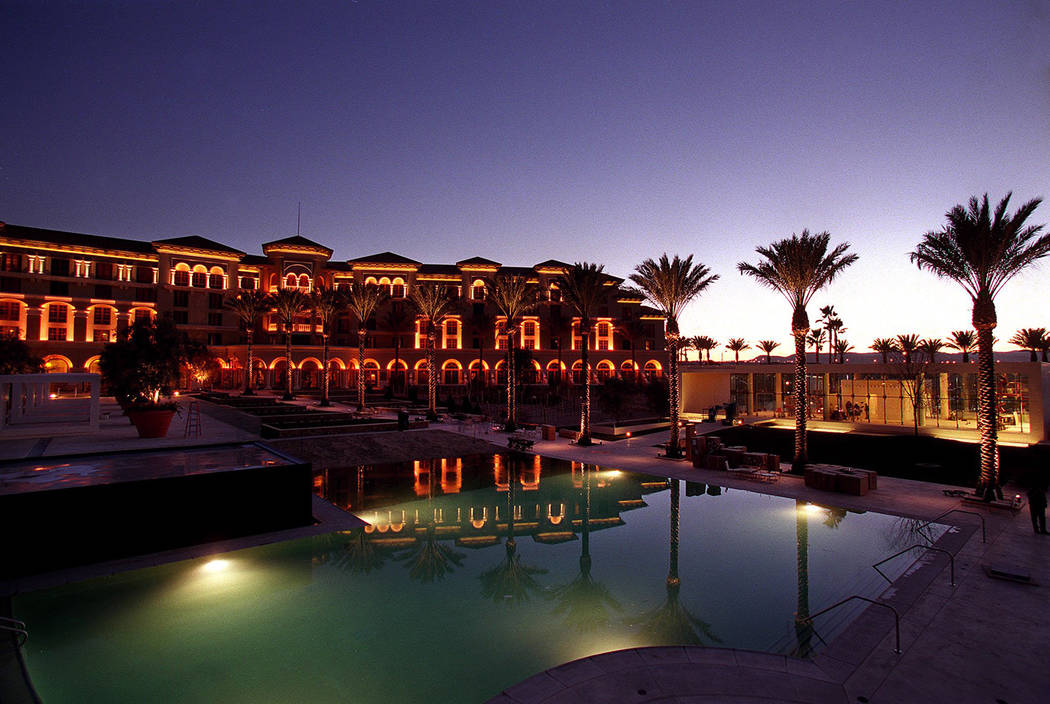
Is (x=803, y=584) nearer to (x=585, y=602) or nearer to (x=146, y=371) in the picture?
(x=585, y=602)

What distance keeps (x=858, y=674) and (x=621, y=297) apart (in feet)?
243

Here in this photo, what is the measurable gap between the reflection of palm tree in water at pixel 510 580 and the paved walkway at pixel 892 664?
2.91 metres

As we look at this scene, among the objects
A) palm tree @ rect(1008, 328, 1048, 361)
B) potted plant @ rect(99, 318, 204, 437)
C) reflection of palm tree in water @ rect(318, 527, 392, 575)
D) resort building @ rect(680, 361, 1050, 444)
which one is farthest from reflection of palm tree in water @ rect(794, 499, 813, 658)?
palm tree @ rect(1008, 328, 1048, 361)

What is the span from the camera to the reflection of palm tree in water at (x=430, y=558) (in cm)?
1021

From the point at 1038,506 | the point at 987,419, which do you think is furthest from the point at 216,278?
the point at 1038,506

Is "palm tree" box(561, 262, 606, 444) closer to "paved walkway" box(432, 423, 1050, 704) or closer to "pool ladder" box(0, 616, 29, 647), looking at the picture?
"paved walkway" box(432, 423, 1050, 704)

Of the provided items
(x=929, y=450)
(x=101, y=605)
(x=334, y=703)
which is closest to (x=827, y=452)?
(x=929, y=450)

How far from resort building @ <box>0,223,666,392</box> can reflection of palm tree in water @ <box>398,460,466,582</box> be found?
1584 inches

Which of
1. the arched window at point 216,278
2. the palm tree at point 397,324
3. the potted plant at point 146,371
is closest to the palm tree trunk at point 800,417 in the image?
the potted plant at point 146,371

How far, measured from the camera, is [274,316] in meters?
66.2

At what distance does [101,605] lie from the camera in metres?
8.62

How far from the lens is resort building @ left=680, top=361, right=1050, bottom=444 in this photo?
20875mm

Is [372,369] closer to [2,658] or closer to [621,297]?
[621,297]

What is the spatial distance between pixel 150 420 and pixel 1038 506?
2665 centimetres
